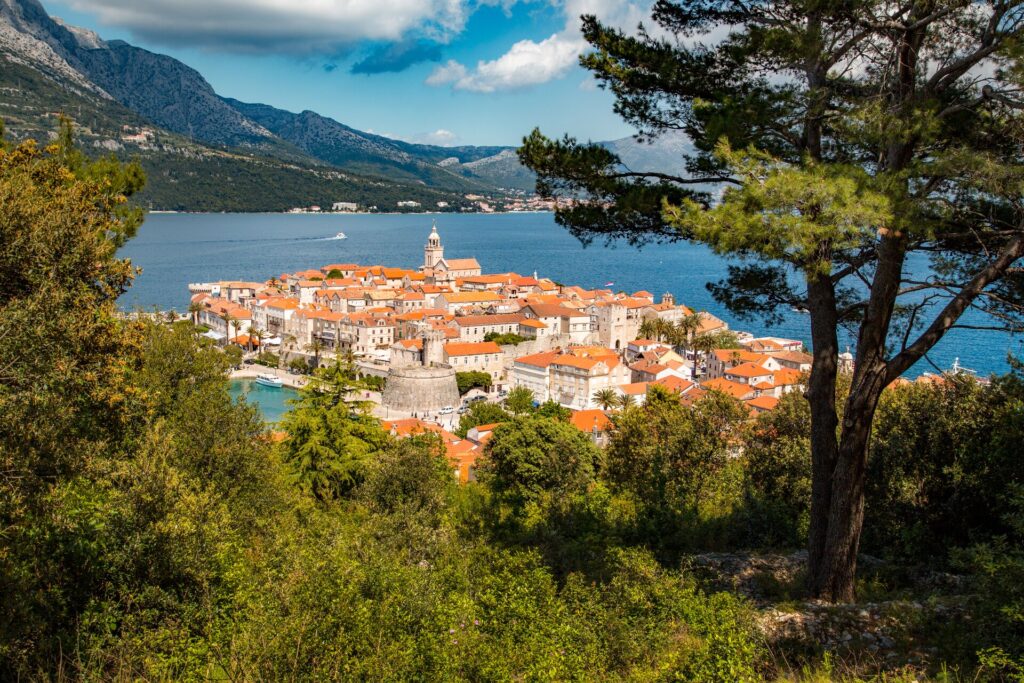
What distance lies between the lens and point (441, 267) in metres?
81.8

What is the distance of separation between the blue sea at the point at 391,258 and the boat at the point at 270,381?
11.5 meters

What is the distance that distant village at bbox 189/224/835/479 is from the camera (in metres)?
44.2

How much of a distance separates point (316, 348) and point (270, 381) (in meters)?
5.75

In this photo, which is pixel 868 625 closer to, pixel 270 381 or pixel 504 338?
pixel 270 381

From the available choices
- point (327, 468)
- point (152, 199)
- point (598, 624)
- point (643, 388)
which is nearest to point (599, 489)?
point (327, 468)

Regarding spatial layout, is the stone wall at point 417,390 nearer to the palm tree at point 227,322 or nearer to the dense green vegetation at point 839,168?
the palm tree at point 227,322

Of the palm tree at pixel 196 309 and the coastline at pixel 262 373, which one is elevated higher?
the palm tree at pixel 196 309

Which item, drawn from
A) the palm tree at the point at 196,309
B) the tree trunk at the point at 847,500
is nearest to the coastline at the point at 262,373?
the palm tree at the point at 196,309

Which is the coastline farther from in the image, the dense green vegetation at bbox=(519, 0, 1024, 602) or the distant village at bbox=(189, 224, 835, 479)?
the dense green vegetation at bbox=(519, 0, 1024, 602)

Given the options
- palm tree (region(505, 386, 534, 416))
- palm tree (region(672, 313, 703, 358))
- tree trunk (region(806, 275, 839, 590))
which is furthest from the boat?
tree trunk (region(806, 275, 839, 590))

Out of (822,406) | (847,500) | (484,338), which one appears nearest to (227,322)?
(484,338)

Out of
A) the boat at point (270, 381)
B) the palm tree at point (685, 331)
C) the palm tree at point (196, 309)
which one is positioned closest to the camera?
the boat at point (270, 381)

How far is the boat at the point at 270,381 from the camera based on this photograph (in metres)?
51.3

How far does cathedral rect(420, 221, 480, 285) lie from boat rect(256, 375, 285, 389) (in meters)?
29.3
